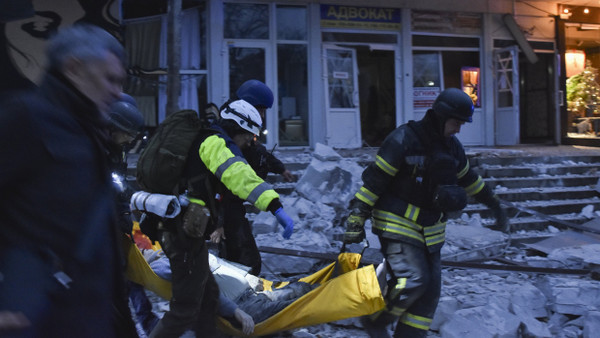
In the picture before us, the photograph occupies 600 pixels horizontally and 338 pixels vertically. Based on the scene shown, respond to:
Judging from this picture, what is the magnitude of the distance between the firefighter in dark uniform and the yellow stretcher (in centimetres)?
18

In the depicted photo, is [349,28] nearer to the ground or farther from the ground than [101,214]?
farther from the ground

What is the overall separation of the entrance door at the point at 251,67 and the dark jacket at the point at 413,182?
24.7 feet

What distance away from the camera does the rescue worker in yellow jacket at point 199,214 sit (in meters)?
3.00

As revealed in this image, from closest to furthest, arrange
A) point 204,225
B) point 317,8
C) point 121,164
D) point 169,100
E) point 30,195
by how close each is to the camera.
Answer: point 30,195
point 204,225
point 121,164
point 169,100
point 317,8

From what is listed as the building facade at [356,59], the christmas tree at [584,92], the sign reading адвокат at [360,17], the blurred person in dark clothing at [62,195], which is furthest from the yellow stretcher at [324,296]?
the christmas tree at [584,92]

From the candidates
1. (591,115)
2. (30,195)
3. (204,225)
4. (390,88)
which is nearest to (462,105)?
(204,225)

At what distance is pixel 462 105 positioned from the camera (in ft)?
11.3

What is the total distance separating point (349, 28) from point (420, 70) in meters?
2.10

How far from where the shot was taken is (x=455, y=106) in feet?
11.3

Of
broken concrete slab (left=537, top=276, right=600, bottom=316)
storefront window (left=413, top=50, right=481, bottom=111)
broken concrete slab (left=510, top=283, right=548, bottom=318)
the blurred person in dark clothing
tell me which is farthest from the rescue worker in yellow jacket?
storefront window (left=413, top=50, right=481, bottom=111)

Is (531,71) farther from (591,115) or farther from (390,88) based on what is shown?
(390,88)

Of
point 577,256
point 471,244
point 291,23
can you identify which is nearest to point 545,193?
point 577,256

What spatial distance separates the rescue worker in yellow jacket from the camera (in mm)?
3005

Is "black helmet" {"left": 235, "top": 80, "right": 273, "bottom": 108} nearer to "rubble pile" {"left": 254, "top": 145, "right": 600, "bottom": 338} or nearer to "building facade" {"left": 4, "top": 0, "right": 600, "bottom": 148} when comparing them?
"rubble pile" {"left": 254, "top": 145, "right": 600, "bottom": 338}
